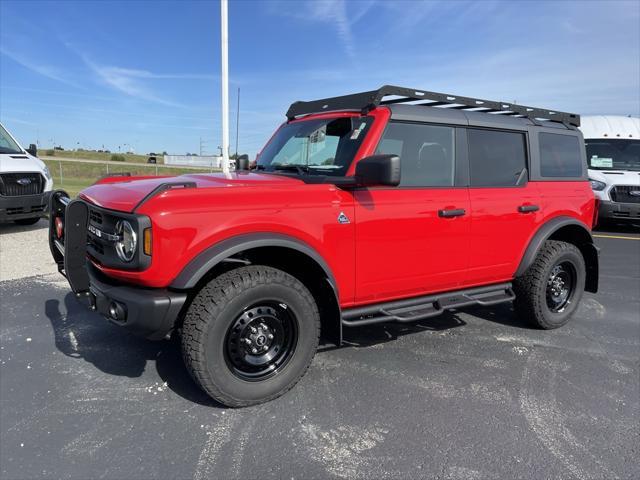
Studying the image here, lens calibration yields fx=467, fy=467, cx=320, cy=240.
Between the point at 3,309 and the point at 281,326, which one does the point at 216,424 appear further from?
the point at 3,309

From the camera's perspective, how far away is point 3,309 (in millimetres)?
4633

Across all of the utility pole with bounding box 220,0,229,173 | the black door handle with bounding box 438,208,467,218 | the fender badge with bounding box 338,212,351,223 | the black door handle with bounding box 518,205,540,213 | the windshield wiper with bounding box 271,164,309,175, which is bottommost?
the fender badge with bounding box 338,212,351,223

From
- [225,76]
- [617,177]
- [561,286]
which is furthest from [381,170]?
[617,177]

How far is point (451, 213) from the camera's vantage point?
368 cm

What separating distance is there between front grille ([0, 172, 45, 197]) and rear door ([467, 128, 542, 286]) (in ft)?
25.0

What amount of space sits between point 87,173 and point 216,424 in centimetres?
3178

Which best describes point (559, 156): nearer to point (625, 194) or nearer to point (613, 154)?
point (625, 194)

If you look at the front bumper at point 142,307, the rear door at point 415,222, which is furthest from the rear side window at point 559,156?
the front bumper at point 142,307

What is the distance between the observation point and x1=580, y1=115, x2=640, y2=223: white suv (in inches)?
409

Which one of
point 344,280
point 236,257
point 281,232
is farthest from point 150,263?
point 344,280

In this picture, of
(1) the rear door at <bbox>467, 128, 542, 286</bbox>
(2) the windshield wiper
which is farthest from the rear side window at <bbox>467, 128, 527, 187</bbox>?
(2) the windshield wiper

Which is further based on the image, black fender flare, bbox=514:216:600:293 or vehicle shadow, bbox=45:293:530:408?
black fender flare, bbox=514:216:600:293

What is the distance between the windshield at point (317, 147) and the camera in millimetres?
3535

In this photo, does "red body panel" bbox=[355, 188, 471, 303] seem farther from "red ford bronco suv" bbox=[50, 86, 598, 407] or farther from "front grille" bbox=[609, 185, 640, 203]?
"front grille" bbox=[609, 185, 640, 203]
